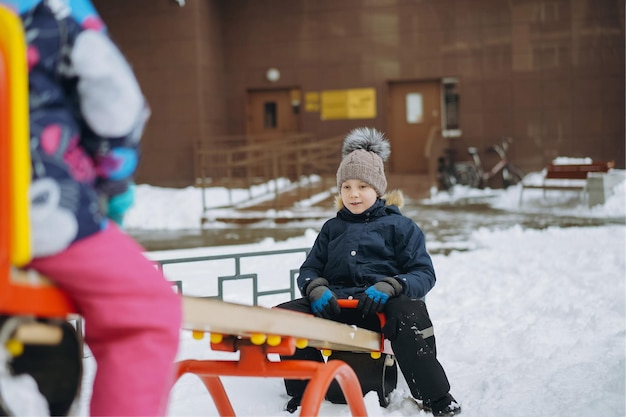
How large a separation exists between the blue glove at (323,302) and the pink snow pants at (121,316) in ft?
5.78

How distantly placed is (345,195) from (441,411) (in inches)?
43.8

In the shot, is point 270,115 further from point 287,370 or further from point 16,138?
point 16,138


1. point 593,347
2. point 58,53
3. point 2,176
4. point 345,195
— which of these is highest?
point 58,53

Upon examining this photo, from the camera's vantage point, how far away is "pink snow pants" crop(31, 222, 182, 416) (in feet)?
5.12

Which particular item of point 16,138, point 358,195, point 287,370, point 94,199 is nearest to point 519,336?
point 358,195

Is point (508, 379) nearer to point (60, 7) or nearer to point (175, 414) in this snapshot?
point (175, 414)

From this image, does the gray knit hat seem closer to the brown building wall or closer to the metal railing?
the metal railing

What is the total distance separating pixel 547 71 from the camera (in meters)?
17.7

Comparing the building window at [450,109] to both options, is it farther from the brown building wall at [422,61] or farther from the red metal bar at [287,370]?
the red metal bar at [287,370]

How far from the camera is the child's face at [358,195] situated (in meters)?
3.80

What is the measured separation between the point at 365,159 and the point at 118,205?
86.2 inches

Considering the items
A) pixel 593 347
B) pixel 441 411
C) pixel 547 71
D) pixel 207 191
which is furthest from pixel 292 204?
pixel 441 411

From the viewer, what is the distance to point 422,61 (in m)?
18.0

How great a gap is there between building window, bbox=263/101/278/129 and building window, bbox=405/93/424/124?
10.5 ft
